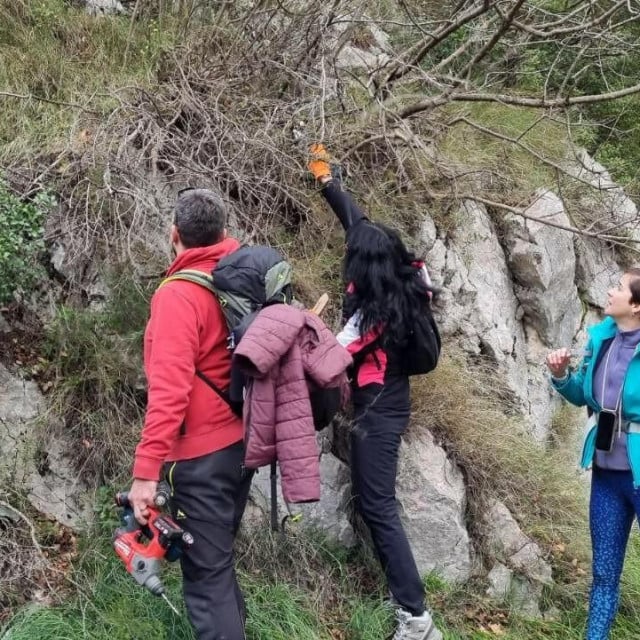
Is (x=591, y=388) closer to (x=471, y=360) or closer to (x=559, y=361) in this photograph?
(x=559, y=361)

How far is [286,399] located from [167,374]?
0.49m

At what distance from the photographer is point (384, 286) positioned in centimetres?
333

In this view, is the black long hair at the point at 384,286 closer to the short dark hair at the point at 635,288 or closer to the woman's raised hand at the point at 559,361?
the woman's raised hand at the point at 559,361

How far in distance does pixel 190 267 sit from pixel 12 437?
1767 millimetres

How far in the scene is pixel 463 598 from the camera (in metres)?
3.88

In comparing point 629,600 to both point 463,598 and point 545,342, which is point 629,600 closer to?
point 463,598

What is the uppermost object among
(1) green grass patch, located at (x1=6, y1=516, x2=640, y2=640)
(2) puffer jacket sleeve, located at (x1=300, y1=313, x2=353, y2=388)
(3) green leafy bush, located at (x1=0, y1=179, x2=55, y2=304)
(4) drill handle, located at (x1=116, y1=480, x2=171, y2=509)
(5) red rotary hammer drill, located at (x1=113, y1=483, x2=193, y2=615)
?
(2) puffer jacket sleeve, located at (x1=300, y1=313, x2=353, y2=388)

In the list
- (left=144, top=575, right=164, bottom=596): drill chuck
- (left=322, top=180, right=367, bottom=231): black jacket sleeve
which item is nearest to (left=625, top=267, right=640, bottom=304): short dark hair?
(left=322, top=180, right=367, bottom=231): black jacket sleeve

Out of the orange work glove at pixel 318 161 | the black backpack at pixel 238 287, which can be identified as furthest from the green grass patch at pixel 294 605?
the orange work glove at pixel 318 161

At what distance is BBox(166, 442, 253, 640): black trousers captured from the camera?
2707mm

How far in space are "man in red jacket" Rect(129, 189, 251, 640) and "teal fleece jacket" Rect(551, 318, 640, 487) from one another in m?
1.80

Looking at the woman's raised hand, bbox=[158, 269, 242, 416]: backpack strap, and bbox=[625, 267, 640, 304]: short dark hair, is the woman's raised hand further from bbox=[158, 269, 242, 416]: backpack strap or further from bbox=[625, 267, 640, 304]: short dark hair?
bbox=[158, 269, 242, 416]: backpack strap

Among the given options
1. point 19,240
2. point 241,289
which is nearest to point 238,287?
point 241,289

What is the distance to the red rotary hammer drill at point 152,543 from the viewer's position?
258cm
